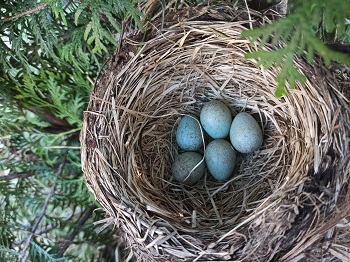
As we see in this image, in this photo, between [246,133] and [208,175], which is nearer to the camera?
[246,133]

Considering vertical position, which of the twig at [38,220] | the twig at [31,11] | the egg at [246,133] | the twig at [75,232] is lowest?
the twig at [75,232]

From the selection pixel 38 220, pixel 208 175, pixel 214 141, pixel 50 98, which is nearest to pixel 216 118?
pixel 214 141

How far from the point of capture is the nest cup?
0.86m

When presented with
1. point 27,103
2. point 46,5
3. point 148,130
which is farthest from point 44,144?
point 46,5

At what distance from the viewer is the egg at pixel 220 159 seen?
1176 mm

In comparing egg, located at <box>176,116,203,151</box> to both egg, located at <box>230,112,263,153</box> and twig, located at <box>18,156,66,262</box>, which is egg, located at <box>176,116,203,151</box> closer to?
egg, located at <box>230,112,263,153</box>

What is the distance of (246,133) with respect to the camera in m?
1.14

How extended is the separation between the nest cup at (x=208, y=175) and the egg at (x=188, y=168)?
3 centimetres

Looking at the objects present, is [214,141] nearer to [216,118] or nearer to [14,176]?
[216,118]

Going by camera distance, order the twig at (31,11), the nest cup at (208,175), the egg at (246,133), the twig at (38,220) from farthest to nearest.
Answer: the twig at (38,220), the egg at (246,133), the twig at (31,11), the nest cup at (208,175)

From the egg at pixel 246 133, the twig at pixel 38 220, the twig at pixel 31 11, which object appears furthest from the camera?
the twig at pixel 38 220

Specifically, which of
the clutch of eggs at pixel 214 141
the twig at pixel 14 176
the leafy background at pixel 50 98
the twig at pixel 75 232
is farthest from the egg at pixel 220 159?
the twig at pixel 14 176

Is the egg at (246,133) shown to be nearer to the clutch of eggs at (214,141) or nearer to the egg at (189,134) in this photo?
the clutch of eggs at (214,141)

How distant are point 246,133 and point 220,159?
10 cm
